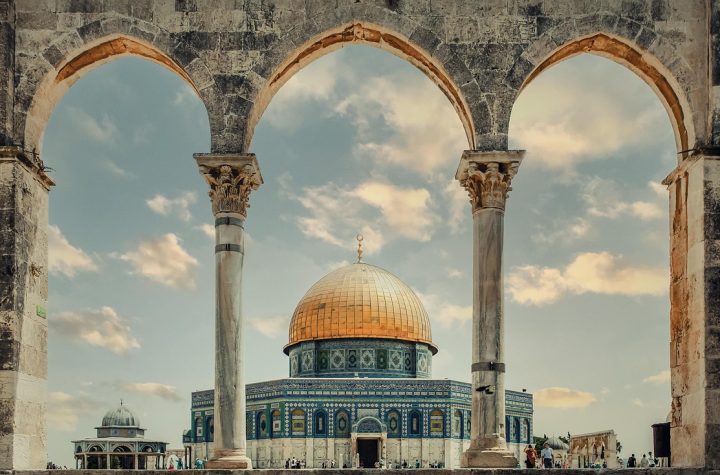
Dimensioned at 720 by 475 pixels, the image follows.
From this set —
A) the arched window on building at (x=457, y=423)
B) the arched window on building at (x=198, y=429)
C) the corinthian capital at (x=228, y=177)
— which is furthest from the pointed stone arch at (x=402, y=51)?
the arched window on building at (x=198, y=429)

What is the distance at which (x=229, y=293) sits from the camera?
12.9 metres

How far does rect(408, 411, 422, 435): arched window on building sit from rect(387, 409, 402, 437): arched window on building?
0.50 meters

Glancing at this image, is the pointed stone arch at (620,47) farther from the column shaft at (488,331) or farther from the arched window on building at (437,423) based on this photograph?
the arched window on building at (437,423)

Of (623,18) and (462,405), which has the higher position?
(623,18)

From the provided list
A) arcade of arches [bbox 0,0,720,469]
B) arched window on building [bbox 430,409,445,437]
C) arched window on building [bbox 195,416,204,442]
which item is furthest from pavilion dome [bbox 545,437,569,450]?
arcade of arches [bbox 0,0,720,469]

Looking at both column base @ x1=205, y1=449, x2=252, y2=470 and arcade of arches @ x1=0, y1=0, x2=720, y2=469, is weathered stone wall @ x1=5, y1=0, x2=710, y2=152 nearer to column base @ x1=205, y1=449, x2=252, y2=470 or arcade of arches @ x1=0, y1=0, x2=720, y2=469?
arcade of arches @ x1=0, y1=0, x2=720, y2=469

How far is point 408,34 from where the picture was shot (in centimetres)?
1306

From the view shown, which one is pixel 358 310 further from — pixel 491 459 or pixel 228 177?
pixel 491 459

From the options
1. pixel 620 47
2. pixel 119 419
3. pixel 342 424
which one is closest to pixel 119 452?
pixel 119 419

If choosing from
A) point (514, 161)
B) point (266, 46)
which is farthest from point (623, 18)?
point (266, 46)

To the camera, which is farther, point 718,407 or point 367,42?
point 367,42

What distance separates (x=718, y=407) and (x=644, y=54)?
183 inches

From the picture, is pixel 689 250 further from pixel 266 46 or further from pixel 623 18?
pixel 266 46

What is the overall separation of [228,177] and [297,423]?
3308 cm
